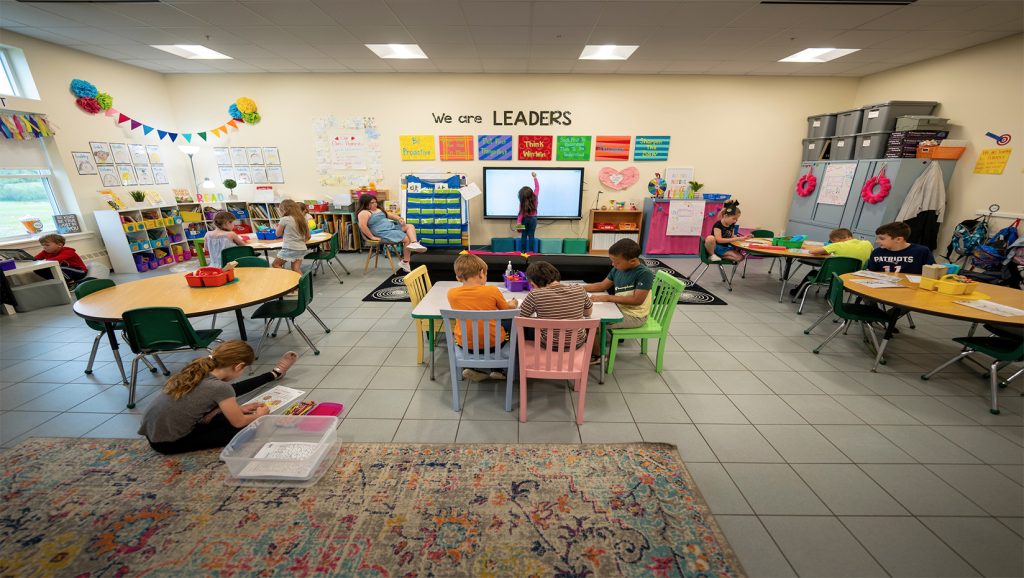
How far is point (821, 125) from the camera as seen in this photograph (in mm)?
6711

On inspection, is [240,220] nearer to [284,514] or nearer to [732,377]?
[284,514]

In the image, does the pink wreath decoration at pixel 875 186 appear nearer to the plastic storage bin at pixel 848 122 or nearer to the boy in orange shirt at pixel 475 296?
the plastic storage bin at pixel 848 122

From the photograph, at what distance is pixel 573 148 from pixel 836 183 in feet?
15.0

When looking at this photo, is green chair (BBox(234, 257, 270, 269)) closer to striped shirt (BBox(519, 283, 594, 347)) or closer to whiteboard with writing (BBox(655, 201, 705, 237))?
striped shirt (BBox(519, 283, 594, 347))

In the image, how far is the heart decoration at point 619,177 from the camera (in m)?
7.38

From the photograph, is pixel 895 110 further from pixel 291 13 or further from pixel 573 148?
pixel 291 13

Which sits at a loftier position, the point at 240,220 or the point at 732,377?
the point at 240,220

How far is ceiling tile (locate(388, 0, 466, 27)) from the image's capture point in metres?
3.99

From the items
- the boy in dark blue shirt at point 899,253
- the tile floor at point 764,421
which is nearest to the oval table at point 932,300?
the boy in dark blue shirt at point 899,253

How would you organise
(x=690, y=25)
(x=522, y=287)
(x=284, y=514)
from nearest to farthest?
(x=284, y=514) → (x=522, y=287) → (x=690, y=25)

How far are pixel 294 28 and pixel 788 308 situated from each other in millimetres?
7267

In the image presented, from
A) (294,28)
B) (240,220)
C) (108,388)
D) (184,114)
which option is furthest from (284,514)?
(184,114)

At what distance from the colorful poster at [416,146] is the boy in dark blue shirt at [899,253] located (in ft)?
22.1

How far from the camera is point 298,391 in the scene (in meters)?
2.79
